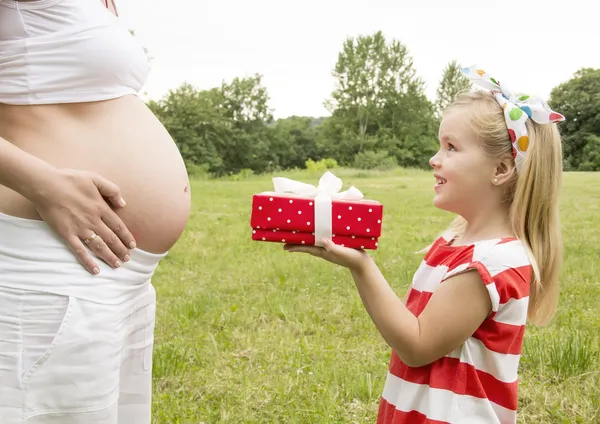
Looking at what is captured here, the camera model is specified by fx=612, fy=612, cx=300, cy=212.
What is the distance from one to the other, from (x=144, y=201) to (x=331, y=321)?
8.24 feet

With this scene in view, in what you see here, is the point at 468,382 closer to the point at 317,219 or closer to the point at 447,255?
the point at 447,255

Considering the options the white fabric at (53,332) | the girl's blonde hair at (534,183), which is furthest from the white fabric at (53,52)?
the girl's blonde hair at (534,183)

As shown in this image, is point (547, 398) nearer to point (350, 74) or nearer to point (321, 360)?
point (321, 360)

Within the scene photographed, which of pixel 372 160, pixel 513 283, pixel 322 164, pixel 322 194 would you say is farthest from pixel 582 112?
pixel 322 194

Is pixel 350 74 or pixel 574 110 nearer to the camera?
pixel 574 110

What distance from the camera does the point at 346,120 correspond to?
42469 millimetres

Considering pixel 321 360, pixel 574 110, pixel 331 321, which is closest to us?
pixel 321 360

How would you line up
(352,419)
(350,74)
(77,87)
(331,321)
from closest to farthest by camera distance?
1. (77,87)
2. (352,419)
3. (331,321)
4. (350,74)

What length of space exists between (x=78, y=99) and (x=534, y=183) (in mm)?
1077

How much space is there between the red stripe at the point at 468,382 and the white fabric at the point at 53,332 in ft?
2.43

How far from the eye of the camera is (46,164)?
3.92 feet

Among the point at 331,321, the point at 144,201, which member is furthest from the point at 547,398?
the point at 144,201

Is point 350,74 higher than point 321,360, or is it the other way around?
point 350,74

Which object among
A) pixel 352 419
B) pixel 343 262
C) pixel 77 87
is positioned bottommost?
pixel 352 419
